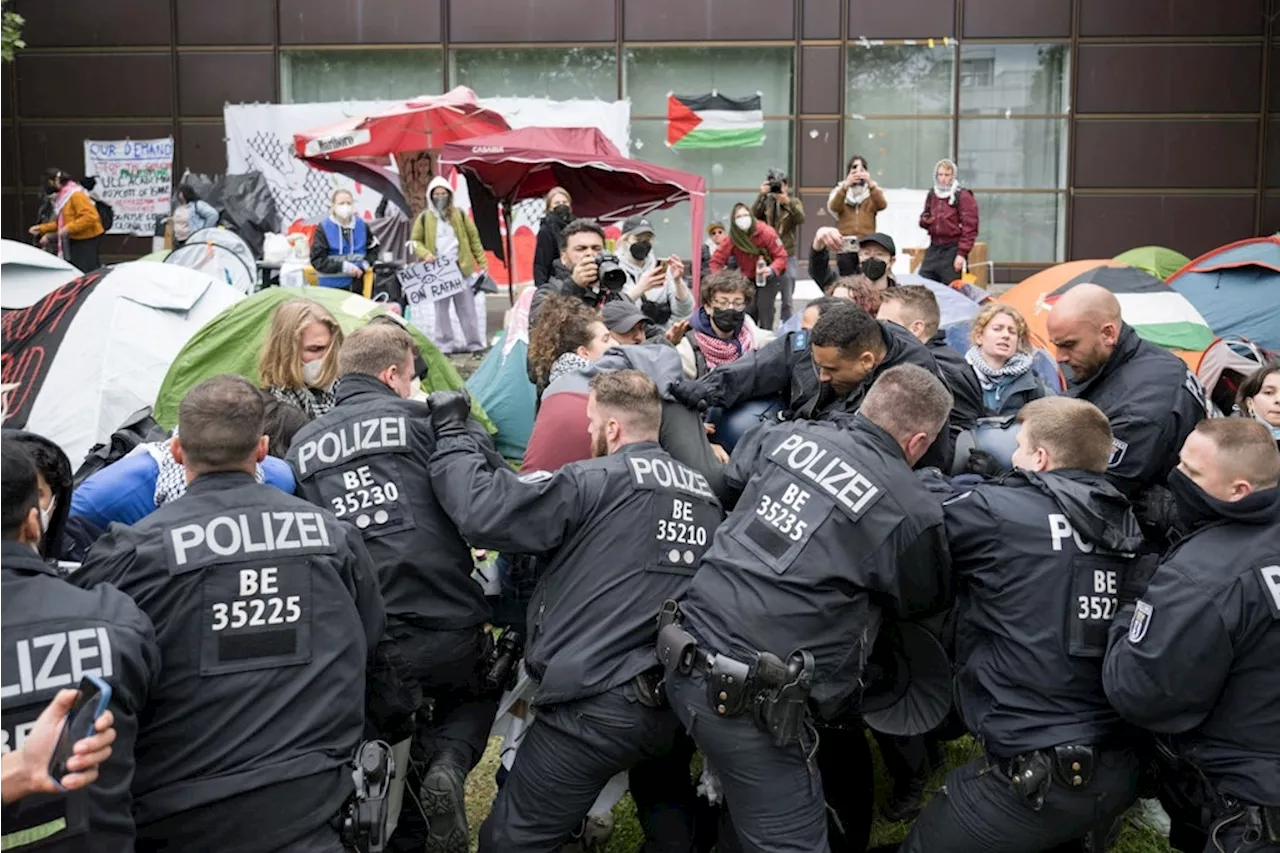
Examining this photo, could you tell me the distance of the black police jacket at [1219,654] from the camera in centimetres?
356

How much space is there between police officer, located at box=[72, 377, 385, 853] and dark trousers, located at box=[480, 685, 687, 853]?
0.77m

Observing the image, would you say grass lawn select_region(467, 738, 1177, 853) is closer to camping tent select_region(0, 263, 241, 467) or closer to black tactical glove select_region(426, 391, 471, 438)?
black tactical glove select_region(426, 391, 471, 438)

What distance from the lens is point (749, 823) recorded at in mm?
3852

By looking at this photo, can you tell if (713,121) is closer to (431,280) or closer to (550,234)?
(431,280)

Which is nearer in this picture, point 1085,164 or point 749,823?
point 749,823

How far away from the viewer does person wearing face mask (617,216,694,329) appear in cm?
675

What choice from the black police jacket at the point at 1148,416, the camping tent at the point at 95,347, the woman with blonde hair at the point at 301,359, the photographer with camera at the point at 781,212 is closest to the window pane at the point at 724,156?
the photographer with camera at the point at 781,212

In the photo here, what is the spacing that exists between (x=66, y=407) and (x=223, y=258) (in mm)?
5260

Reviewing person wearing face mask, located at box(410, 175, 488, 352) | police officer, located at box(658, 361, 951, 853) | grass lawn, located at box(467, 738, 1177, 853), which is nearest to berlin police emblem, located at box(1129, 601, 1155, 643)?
police officer, located at box(658, 361, 951, 853)

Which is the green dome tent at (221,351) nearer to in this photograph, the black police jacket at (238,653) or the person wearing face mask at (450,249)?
the black police jacket at (238,653)

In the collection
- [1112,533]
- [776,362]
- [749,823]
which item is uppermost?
[776,362]

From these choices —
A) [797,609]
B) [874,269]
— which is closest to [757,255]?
[874,269]

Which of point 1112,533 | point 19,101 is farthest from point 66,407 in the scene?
point 19,101

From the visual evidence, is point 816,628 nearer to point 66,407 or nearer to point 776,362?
point 776,362
